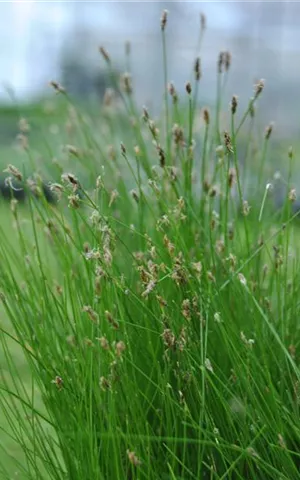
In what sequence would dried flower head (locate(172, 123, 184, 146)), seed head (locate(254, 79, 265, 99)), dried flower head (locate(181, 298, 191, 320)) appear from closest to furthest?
dried flower head (locate(181, 298, 191, 320))
seed head (locate(254, 79, 265, 99))
dried flower head (locate(172, 123, 184, 146))

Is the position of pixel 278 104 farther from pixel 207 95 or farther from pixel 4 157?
pixel 4 157

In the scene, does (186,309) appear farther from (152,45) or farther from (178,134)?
(152,45)

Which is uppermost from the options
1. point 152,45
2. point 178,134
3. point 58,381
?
point 152,45

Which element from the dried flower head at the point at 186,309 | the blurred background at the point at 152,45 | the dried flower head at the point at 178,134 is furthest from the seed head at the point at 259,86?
the blurred background at the point at 152,45

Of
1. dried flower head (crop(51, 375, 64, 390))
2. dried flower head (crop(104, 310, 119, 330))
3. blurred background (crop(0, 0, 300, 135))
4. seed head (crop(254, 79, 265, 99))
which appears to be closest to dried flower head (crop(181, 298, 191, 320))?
dried flower head (crop(104, 310, 119, 330))

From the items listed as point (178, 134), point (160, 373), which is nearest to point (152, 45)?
point (178, 134)

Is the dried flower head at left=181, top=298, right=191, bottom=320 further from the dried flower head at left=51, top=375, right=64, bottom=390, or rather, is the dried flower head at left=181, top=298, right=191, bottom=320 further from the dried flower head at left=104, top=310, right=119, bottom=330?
the dried flower head at left=51, top=375, right=64, bottom=390

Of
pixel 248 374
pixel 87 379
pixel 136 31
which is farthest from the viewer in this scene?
pixel 136 31

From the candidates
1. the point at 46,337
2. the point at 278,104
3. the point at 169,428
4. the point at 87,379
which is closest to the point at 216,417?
the point at 169,428
